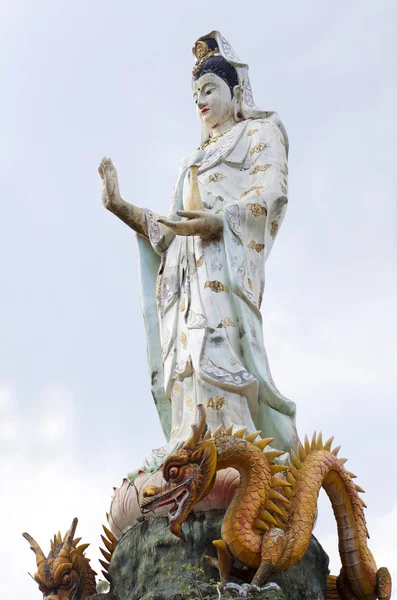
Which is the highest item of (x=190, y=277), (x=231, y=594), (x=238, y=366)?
(x=190, y=277)

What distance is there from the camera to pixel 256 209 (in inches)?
329

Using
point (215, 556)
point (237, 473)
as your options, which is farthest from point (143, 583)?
point (237, 473)

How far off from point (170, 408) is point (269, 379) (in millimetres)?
901

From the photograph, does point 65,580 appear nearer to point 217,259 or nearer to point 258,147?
point 217,259

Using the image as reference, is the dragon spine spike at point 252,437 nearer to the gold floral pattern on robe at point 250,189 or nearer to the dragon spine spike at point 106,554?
the dragon spine spike at point 106,554

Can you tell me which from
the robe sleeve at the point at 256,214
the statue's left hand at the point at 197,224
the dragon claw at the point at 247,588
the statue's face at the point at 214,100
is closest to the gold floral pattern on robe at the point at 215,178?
the robe sleeve at the point at 256,214

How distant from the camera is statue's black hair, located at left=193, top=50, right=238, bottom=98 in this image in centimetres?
958

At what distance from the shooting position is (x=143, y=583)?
22.4 feet

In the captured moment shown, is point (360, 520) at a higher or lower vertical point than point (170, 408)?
lower

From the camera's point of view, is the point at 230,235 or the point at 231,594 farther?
the point at 230,235

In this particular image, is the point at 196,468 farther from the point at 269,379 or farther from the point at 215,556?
the point at 269,379

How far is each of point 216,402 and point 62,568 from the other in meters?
1.62

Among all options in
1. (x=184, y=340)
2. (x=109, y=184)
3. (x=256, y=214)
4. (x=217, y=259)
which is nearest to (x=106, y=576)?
(x=184, y=340)

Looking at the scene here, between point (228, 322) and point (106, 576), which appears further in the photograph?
point (228, 322)
